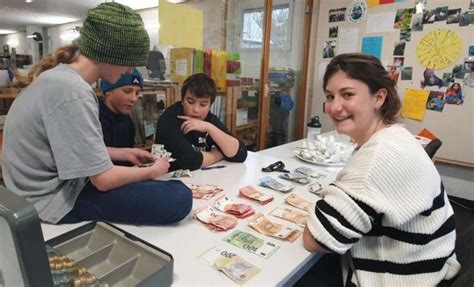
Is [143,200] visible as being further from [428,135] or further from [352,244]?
[428,135]

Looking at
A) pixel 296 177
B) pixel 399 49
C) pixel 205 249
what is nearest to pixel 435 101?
pixel 399 49

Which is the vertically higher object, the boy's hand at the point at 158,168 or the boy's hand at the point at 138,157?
the boy's hand at the point at 158,168

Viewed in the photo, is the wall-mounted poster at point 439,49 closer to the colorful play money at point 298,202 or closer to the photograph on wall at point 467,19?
the photograph on wall at point 467,19

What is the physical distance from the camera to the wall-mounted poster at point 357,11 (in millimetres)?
2955

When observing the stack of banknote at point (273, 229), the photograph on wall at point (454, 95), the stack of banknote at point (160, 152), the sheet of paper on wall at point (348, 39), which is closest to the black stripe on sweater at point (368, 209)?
the stack of banknote at point (273, 229)

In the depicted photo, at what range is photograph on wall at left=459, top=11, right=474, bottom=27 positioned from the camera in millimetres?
2463

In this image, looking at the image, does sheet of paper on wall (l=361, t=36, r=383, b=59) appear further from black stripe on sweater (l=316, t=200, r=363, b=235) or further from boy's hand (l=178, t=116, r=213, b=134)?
black stripe on sweater (l=316, t=200, r=363, b=235)

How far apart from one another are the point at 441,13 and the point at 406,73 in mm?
531

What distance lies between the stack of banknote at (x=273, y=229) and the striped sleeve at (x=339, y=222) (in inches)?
4.2

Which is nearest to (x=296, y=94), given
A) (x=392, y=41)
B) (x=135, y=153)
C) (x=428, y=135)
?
(x=392, y=41)

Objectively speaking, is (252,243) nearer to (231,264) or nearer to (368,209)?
(231,264)

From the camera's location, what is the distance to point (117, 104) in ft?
5.03

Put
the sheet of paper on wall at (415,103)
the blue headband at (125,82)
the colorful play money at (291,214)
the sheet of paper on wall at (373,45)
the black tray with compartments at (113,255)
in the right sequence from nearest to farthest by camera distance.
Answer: the black tray with compartments at (113,255) → the colorful play money at (291,214) → the blue headband at (125,82) → the sheet of paper on wall at (415,103) → the sheet of paper on wall at (373,45)

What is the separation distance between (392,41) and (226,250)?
277cm
